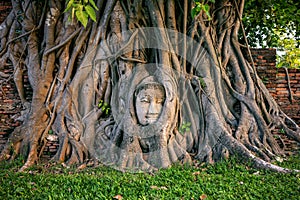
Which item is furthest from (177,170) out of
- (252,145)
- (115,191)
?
(252,145)

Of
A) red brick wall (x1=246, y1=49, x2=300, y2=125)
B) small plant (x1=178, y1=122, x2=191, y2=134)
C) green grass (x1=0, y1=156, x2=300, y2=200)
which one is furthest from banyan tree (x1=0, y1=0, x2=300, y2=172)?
red brick wall (x1=246, y1=49, x2=300, y2=125)

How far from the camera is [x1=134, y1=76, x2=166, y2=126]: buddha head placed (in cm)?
444

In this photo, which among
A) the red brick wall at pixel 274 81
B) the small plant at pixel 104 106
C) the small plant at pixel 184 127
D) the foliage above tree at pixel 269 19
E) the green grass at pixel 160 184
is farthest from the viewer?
the foliage above tree at pixel 269 19

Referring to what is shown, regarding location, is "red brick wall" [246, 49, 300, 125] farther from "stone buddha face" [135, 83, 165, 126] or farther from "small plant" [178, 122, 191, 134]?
"stone buddha face" [135, 83, 165, 126]

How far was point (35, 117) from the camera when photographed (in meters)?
4.60

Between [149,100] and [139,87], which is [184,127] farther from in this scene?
[139,87]

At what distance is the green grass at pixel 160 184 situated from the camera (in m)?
2.96


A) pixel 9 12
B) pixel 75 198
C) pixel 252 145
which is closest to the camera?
pixel 75 198

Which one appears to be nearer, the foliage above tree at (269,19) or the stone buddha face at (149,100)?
the stone buddha face at (149,100)

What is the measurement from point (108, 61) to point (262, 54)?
2.78 meters

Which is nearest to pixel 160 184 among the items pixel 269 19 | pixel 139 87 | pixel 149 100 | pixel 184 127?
pixel 184 127

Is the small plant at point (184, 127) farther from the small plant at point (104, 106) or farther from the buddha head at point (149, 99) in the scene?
the small plant at point (104, 106)

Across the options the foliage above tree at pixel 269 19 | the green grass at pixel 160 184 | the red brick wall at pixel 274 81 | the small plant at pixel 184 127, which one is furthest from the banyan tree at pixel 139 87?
the foliage above tree at pixel 269 19

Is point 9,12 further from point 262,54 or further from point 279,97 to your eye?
point 279,97
